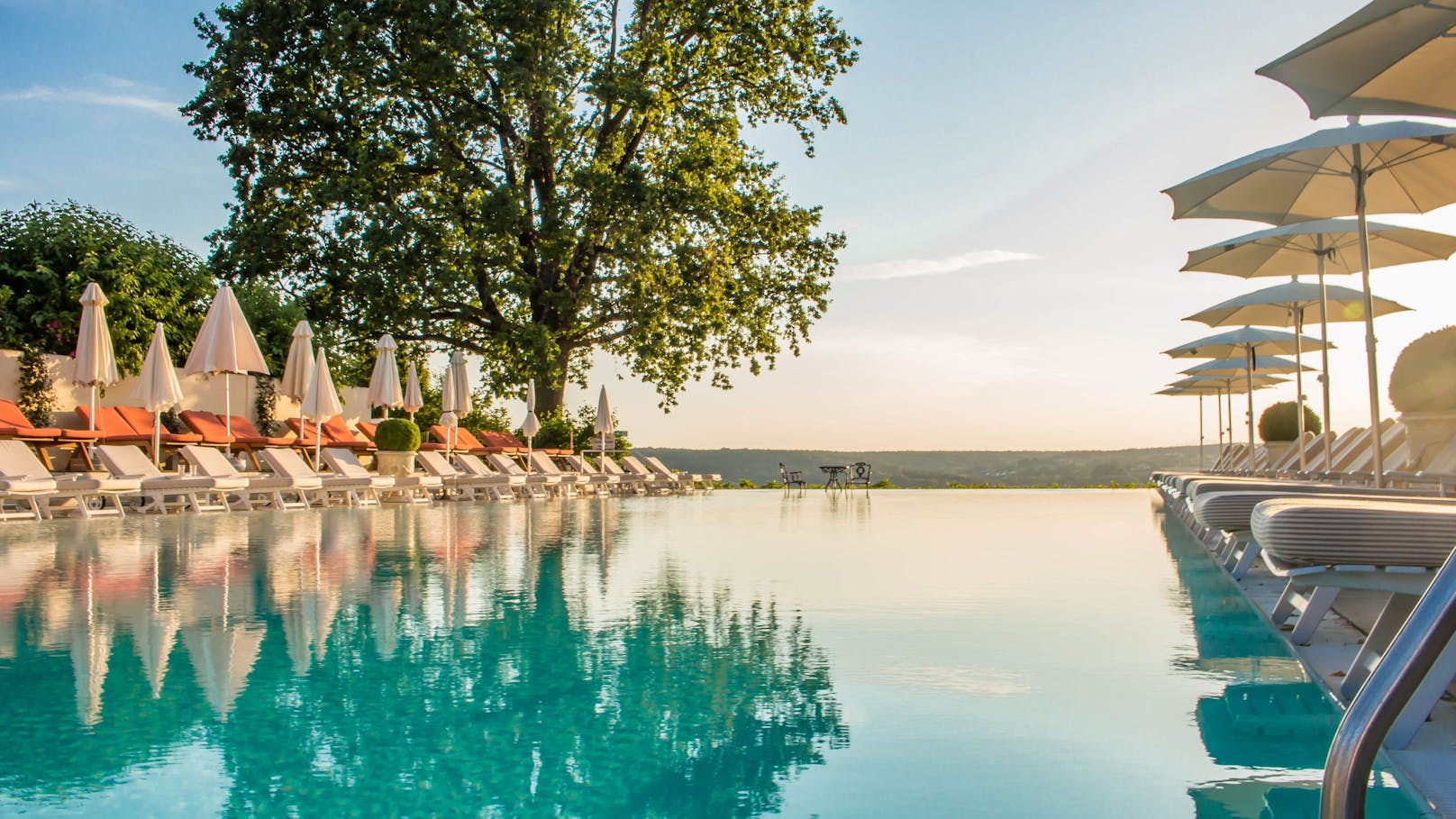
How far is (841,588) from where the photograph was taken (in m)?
6.35

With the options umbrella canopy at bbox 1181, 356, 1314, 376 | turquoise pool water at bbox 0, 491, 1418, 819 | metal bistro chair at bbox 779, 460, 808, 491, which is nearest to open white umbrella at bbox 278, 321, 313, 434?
turquoise pool water at bbox 0, 491, 1418, 819

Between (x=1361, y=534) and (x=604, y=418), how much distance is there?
23095 millimetres

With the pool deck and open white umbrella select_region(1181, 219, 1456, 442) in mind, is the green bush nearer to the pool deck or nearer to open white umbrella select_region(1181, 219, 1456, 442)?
open white umbrella select_region(1181, 219, 1456, 442)

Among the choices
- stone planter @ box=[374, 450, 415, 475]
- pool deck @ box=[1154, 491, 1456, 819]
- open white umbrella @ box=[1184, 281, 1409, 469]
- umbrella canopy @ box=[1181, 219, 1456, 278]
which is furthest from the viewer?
stone planter @ box=[374, 450, 415, 475]

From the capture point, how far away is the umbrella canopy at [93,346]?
1505cm

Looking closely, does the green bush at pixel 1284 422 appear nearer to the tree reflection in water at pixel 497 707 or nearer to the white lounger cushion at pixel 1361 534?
the tree reflection in water at pixel 497 707

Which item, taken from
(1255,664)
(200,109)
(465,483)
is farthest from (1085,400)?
(1255,664)

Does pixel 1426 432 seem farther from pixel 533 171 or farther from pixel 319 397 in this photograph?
pixel 533 171

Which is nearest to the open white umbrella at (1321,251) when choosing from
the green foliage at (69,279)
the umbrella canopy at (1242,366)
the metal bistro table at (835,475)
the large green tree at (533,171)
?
the umbrella canopy at (1242,366)

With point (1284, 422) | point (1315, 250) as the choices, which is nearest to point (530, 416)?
point (1284, 422)

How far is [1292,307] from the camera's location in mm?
11953

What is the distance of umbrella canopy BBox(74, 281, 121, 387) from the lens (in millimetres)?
15055

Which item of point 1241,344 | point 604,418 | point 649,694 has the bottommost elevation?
point 649,694

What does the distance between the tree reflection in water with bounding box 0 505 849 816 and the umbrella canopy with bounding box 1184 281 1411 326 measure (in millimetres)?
7964
